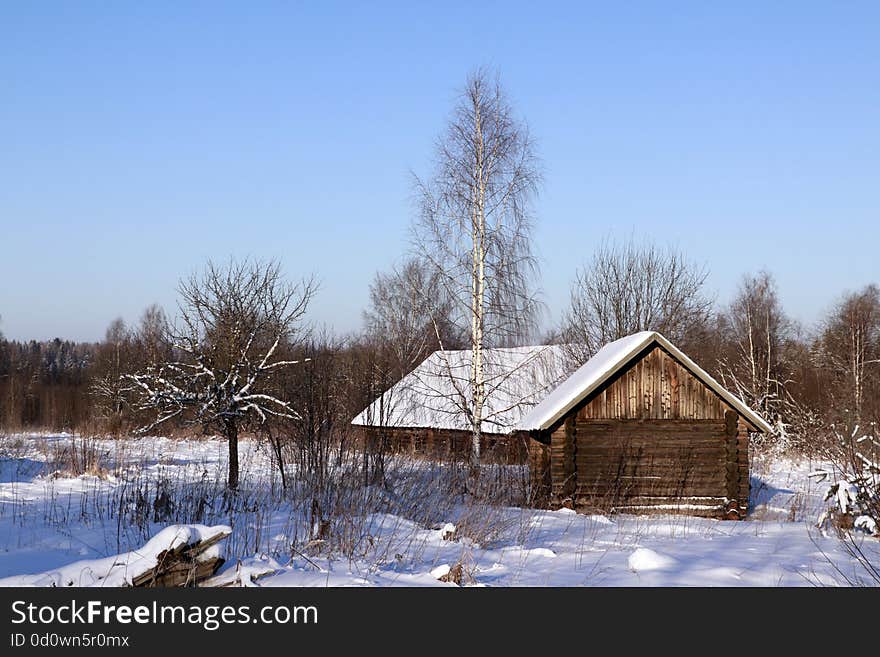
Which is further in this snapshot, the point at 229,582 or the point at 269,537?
the point at 269,537

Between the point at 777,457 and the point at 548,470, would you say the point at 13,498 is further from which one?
the point at 777,457

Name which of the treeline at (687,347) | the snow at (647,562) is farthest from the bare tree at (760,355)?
the snow at (647,562)

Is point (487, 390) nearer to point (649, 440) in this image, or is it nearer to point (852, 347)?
point (649, 440)

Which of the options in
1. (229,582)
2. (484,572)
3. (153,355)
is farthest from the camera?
(153,355)

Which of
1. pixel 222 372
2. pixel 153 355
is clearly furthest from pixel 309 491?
pixel 153 355

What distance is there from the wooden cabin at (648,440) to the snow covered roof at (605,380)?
0.12 ft

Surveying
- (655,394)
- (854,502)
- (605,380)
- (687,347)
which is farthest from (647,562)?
(687,347)

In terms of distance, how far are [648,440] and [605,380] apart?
1.89m

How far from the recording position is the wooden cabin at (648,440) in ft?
62.7

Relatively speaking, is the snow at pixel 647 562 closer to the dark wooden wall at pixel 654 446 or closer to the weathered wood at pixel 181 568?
the weathered wood at pixel 181 568

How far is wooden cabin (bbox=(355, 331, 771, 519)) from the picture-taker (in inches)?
752
